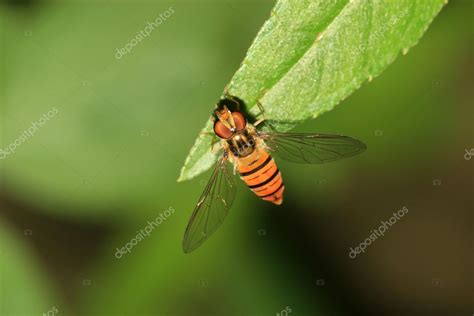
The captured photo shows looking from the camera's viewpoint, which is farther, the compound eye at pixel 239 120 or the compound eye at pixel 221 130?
the compound eye at pixel 221 130

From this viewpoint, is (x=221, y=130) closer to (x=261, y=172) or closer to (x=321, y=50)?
(x=261, y=172)

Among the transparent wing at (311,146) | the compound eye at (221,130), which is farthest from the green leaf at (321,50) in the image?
the transparent wing at (311,146)

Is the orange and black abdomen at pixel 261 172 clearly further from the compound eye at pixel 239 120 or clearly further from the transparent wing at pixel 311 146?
the compound eye at pixel 239 120

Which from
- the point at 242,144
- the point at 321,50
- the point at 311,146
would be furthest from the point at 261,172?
the point at 321,50

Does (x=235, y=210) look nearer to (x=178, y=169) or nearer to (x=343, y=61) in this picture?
(x=178, y=169)

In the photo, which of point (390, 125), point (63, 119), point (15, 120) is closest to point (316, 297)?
point (390, 125)

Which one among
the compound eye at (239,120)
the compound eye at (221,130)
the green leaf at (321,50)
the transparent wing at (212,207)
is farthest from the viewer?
the transparent wing at (212,207)
